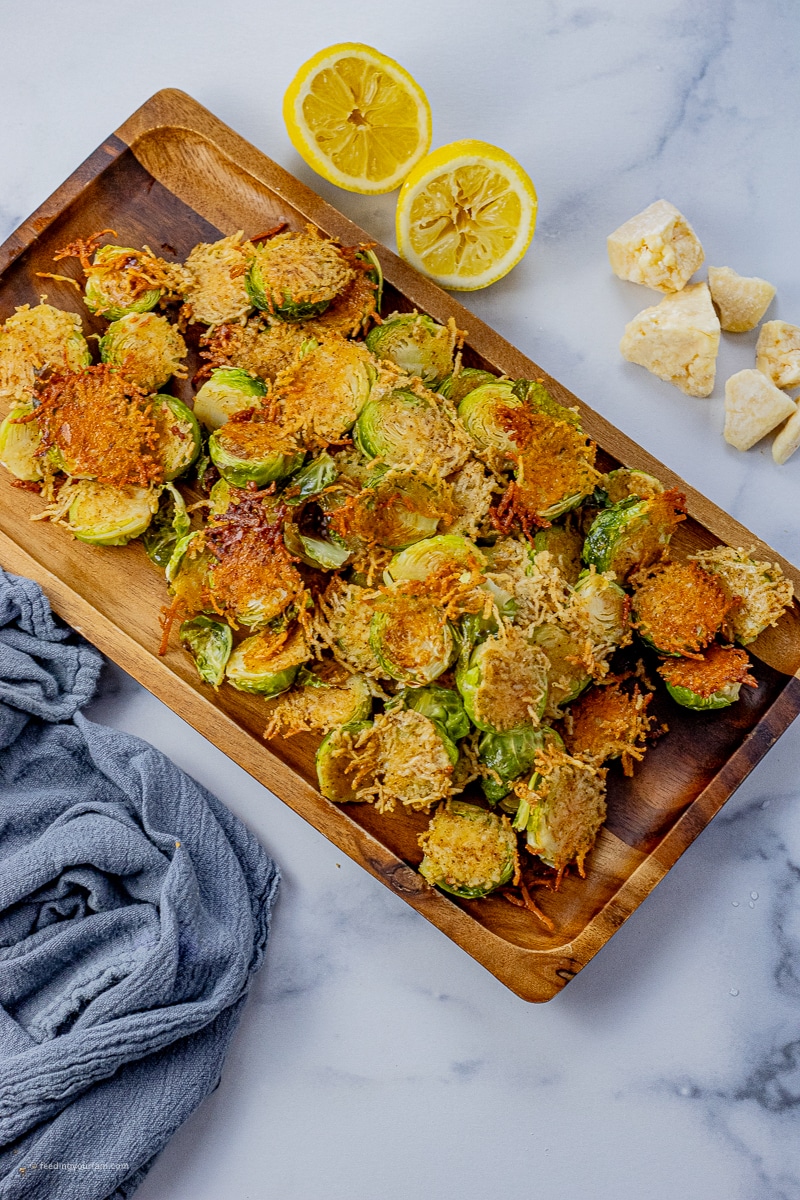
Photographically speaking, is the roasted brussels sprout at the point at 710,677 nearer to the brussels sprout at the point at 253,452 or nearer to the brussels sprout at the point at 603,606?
the brussels sprout at the point at 603,606

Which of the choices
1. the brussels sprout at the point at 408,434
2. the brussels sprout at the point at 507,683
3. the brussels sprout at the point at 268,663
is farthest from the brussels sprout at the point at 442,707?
the brussels sprout at the point at 408,434

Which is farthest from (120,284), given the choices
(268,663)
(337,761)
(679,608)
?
(679,608)

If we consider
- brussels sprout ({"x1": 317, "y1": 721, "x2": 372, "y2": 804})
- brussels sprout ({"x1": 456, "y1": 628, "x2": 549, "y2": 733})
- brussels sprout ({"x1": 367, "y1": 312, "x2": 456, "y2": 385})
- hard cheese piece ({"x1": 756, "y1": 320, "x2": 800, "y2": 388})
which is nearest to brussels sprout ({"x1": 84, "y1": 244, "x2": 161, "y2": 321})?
brussels sprout ({"x1": 367, "y1": 312, "x2": 456, "y2": 385})

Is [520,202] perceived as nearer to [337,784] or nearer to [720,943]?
[337,784]

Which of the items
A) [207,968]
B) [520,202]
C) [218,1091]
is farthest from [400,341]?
[218,1091]

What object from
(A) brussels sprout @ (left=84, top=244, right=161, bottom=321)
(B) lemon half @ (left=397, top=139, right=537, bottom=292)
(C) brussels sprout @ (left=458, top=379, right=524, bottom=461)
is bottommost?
(A) brussels sprout @ (left=84, top=244, right=161, bottom=321)

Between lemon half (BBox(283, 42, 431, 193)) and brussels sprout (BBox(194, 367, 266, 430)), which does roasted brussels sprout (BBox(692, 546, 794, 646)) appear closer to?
brussels sprout (BBox(194, 367, 266, 430))

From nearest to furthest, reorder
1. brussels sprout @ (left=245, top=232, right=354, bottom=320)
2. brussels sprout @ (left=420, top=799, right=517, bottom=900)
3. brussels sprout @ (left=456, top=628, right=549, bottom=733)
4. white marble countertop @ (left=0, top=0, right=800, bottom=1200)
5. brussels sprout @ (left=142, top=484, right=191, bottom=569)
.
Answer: brussels sprout @ (left=456, top=628, right=549, bottom=733) < brussels sprout @ (left=420, top=799, right=517, bottom=900) < brussels sprout @ (left=245, top=232, right=354, bottom=320) < brussels sprout @ (left=142, top=484, right=191, bottom=569) < white marble countertop @ (left=0, top=0, right=800, bottom=1200)
